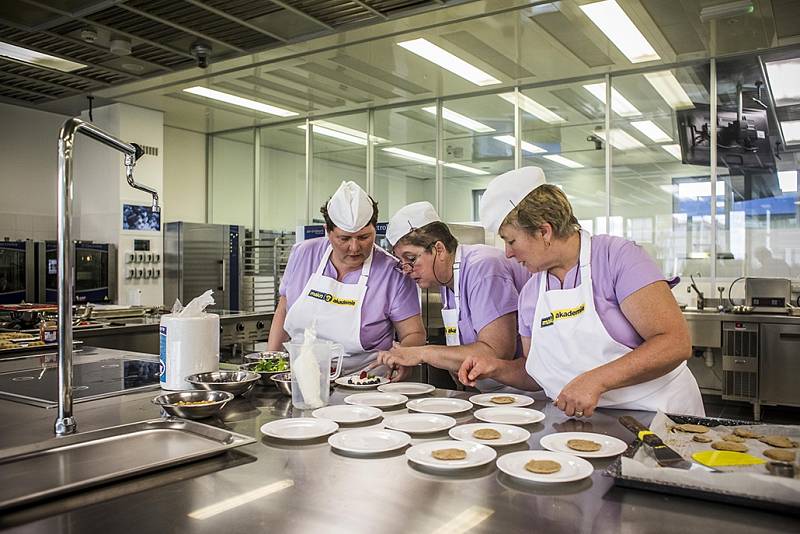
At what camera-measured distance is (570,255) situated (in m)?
1.87

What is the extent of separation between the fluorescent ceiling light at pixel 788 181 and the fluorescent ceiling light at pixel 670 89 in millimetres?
1057

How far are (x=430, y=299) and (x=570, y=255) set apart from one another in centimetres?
250

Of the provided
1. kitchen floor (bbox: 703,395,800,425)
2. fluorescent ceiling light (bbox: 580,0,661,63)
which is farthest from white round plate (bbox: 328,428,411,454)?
kitchen floor (bbox: 703,395,800,425)

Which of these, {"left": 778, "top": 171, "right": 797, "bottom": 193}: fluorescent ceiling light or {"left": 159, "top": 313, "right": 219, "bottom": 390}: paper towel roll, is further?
{"left": 778, "top": 171, "right": 797, "bottom": 193}: fluorescent ceiling light

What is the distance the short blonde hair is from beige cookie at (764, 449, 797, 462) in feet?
2.86

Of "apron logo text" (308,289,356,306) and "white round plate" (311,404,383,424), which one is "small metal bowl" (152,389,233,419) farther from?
"apron logo text" (308,289,356,306)

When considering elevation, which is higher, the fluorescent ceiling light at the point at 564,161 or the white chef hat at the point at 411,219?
the fluorescent ceiling light at the point at 564,161

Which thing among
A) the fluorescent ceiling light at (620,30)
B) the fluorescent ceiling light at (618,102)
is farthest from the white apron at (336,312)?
the fluorescent ceiling light at (618,102)

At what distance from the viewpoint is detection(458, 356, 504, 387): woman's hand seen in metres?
1.86

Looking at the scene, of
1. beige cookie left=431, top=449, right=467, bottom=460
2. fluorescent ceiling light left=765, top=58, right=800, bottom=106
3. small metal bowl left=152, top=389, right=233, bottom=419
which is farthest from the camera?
fluorescent ceiling light left=765, top=58, right=800, bottom=106

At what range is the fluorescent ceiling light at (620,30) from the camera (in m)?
4.59

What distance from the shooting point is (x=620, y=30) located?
199 inches

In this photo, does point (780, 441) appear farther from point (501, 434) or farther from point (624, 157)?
point (624, 157)

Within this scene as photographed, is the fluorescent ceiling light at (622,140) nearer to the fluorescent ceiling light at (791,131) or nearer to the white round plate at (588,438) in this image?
the fluorescent ceiling light at (791,131)
